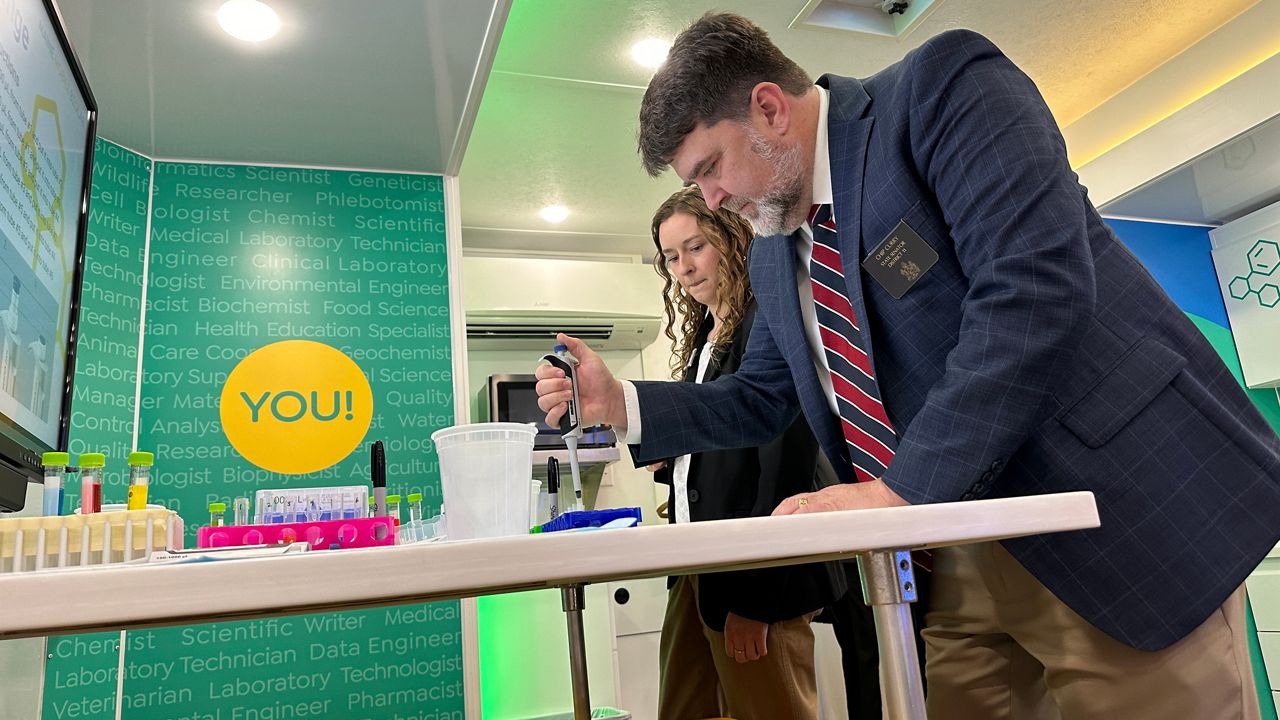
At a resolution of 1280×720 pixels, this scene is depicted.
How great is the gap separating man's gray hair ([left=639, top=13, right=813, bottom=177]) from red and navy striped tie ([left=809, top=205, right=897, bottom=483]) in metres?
0.22

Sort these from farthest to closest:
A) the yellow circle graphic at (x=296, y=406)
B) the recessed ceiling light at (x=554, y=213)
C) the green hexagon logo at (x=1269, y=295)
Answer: the recessed ceiling light at (x=554, y=213) → the green hexagon logo at (x=1269, y=295) → the yellow circle graphic at (x=296, y=406)

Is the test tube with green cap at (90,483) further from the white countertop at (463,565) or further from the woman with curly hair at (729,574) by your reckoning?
the woman with curly hair at (729,574)

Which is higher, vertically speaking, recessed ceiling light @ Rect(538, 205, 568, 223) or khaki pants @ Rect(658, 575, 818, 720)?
recessed ceiling light @ Rect(538, 205, 568, 223)

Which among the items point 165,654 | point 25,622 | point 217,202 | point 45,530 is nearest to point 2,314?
point 45,530

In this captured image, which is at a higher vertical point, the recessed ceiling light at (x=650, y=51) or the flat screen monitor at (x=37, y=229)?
the recessed ceiling light at (x=650, y=51)

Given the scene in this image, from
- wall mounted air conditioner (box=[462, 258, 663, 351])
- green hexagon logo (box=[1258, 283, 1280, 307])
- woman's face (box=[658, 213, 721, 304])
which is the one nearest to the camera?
woman's face (box=[658, 213, 721, 304])

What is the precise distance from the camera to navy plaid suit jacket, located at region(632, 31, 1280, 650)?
3.01 feet

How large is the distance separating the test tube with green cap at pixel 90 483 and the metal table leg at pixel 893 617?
1.02 metres

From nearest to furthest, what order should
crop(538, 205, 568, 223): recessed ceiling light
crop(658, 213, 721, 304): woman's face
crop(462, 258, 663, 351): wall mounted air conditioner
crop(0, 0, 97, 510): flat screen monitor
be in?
1. crop(0, 0, 97, 510): flat screen monitor
2. crop(658, 213, 721, 304): woman's face
3. crop(462, 258, 663, 351): wall mounted air conditioner
4. crop(538, 205, 568, 223): recessed ceiling light

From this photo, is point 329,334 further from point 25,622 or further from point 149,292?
point 25,622

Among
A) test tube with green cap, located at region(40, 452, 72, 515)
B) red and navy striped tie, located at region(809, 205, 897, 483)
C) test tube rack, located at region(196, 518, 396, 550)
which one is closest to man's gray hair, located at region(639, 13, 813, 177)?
red and navy striped tie, located at region(809, 205, 897, 483)

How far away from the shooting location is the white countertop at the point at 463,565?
0.41m

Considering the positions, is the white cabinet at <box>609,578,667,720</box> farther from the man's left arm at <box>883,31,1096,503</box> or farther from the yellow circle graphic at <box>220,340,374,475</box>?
the man's left arm at <box>883,31,1096,503</box>

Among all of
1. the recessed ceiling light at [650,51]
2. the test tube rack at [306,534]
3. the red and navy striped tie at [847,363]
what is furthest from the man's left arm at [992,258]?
the recessed ceiling light at [650,51]
